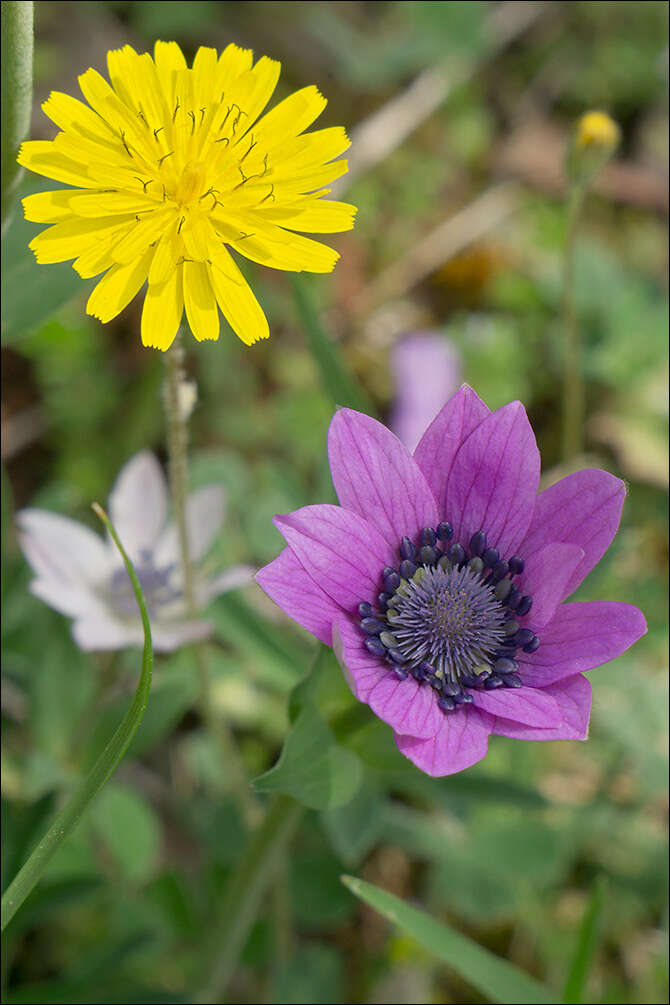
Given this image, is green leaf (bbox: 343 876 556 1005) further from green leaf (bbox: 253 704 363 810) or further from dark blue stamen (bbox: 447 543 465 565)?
dark blue stamen (bbox: 447 543 465 565)

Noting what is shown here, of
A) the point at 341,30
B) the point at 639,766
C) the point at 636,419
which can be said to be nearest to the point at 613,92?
the point at 341,30

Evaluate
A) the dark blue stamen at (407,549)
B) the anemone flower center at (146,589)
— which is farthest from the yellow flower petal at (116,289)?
the anemone flower center at (146,589)

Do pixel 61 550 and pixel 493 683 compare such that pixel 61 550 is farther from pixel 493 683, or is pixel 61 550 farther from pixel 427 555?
pixel 493 683

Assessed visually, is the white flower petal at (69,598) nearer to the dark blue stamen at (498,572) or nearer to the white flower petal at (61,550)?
the white flower petal at (61,550)

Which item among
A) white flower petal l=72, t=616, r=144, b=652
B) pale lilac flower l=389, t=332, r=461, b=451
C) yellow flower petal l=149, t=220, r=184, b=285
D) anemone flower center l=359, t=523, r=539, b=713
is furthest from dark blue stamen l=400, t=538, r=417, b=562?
pale lilac flower l=389, t=332, r=461, b=451

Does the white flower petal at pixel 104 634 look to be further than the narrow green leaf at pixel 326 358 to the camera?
No

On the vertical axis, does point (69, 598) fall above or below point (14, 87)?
below

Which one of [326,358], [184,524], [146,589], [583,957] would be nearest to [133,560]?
[146,589]

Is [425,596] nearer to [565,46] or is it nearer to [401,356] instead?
[401,356]
